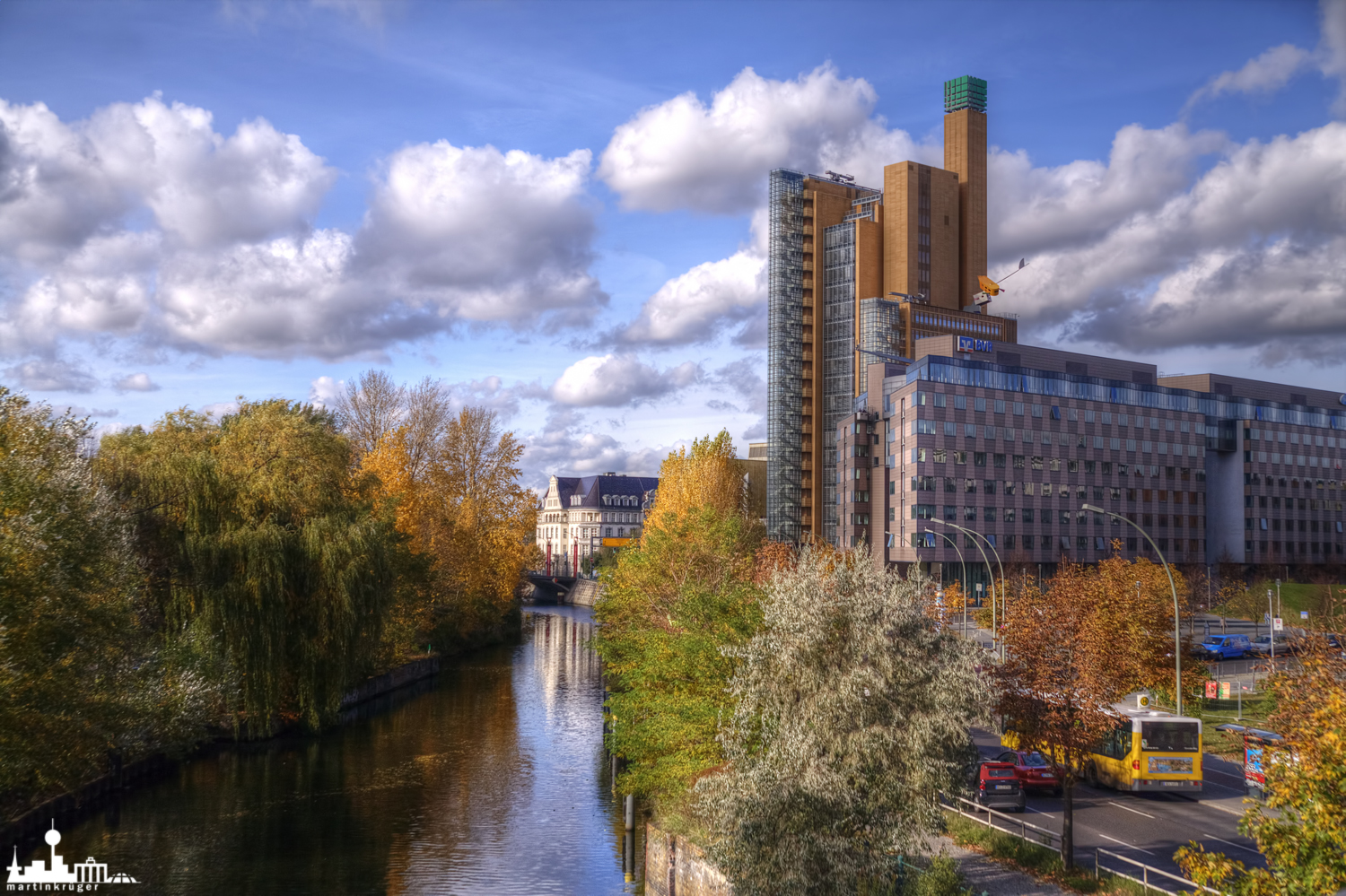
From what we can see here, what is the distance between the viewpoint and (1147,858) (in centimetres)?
2295

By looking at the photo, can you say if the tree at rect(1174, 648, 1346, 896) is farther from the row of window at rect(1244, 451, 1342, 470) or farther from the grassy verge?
the row of window at rect(1244, 451, 1342, 470)

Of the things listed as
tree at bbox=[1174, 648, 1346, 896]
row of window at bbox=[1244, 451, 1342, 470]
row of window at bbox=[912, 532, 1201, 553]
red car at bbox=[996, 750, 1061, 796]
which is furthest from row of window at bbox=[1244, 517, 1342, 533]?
tree at bbox=[1174, 648, 1346, 896]

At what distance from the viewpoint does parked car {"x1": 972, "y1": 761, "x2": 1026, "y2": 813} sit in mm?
27828

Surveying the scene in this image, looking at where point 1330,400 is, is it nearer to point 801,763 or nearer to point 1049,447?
point 1049,447

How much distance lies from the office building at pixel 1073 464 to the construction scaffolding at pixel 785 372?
2254 centimetres

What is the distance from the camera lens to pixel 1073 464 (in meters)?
105

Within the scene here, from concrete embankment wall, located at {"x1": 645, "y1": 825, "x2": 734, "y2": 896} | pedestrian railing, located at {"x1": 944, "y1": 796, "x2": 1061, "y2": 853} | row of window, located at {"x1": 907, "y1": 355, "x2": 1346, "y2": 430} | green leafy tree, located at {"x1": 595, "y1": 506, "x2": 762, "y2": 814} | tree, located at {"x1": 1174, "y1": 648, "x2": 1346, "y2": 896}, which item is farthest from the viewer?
row of window, located at {"x1": 907, "y1": 355, "x2": 1346, "y2": 430}

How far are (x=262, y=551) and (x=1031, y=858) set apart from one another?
108ft

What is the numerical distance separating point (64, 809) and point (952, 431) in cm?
8471

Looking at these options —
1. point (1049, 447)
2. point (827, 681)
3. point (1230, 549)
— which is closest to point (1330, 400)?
point (1230, 549)

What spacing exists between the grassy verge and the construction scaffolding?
4743 inches

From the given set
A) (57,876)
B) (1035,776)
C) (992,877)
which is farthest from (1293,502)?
(57,876)

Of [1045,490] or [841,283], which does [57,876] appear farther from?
[841,283]

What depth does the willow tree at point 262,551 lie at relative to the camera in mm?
40500
